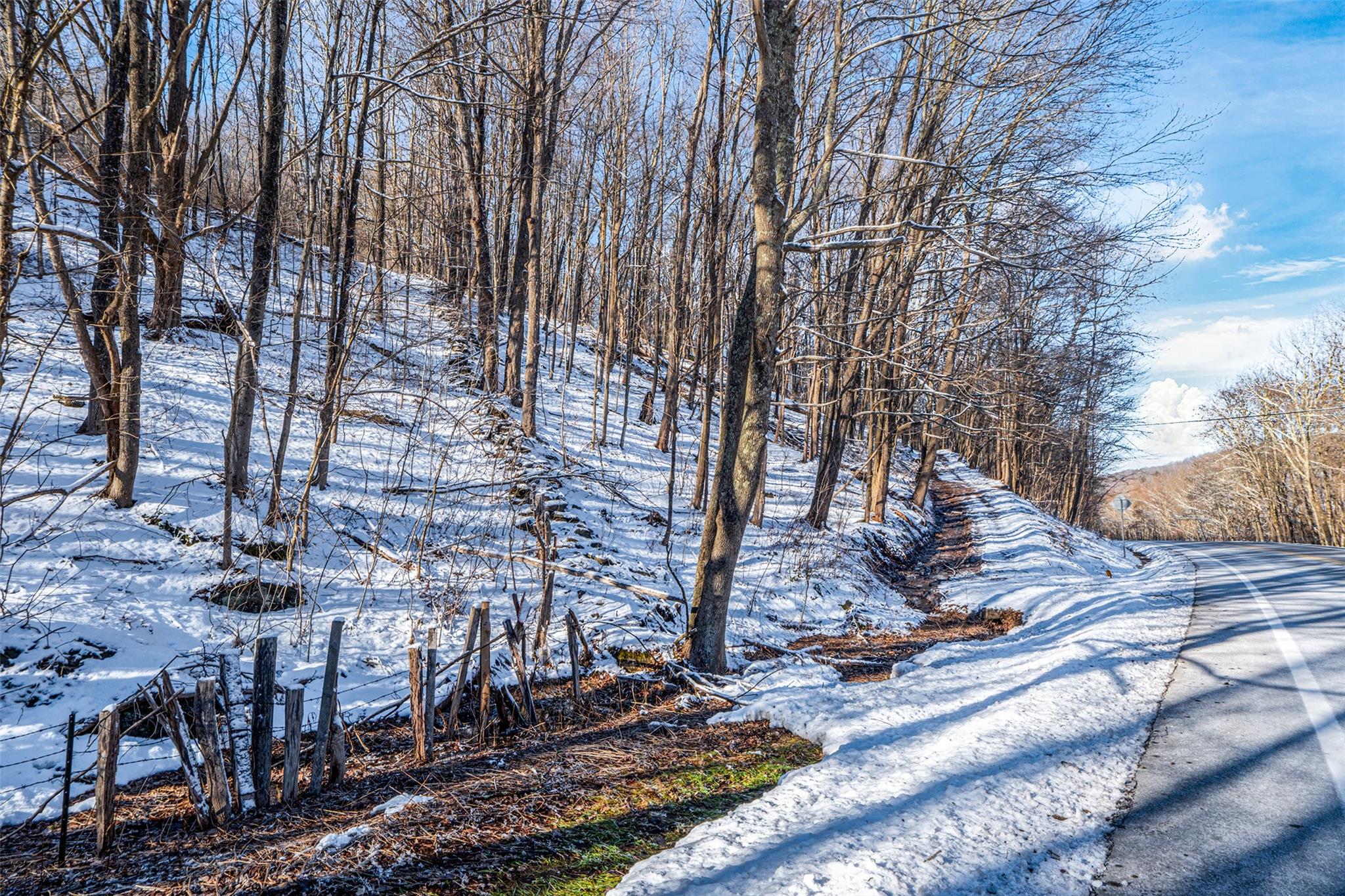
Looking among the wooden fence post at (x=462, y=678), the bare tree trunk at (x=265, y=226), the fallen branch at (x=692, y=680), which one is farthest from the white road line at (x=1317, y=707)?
the bare tree trunk at (x=265, y=226)

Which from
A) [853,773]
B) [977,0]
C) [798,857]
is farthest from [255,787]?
[977,0]

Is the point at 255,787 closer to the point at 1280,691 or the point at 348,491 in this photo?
the point at 348,491

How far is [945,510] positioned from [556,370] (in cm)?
1628

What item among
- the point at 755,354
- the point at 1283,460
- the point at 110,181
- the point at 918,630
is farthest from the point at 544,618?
the point at 1283,460

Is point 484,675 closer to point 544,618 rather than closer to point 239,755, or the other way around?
point 239,755

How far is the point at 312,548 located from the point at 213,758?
531 cm

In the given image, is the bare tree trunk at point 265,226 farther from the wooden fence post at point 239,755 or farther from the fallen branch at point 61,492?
the wooden fence post at point 239,755

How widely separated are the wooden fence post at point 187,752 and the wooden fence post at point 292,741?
1.29ft

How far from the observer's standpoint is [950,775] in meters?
4.13

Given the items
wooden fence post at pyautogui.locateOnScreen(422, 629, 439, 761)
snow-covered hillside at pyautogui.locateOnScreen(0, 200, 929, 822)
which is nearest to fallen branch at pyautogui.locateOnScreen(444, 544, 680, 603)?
snow-covered hillside at pyautogui.locateOnScreen(0, 200, 929, 822)

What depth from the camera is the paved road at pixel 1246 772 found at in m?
3.18

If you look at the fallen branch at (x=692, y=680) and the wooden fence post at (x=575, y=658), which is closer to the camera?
the wooden fence post at (x=575, y=658)

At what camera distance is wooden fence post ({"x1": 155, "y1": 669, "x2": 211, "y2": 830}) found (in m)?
3.54

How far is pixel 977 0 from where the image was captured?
442 inches
